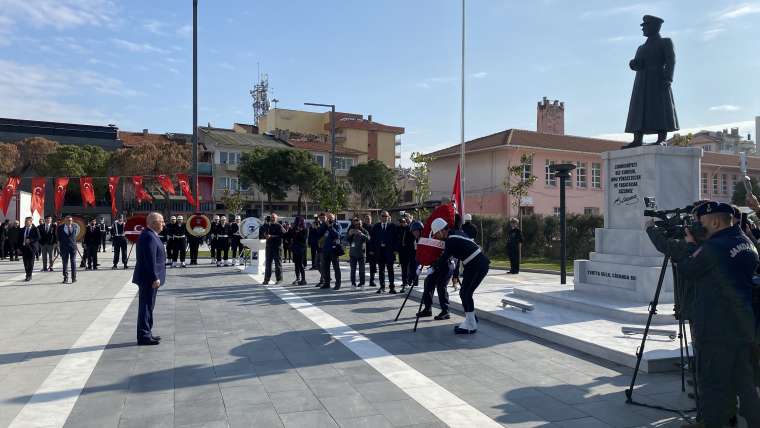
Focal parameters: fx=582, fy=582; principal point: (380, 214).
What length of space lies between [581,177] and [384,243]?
34.7m

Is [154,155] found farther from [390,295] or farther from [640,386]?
[640,386]

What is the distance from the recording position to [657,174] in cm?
1084

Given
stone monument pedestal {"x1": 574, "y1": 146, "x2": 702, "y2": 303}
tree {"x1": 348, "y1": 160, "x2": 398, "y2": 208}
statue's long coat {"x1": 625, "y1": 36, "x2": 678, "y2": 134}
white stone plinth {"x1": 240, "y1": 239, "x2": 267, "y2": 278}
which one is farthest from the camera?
tree {"x1": 348, "y1": 160, "x2": 398, "y2": 208}

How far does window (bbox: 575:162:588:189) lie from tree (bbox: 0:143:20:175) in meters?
44.8

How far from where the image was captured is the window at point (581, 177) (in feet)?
146

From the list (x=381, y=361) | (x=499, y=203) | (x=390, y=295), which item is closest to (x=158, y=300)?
(x=390, y=295)

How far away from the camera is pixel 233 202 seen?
5362 cm

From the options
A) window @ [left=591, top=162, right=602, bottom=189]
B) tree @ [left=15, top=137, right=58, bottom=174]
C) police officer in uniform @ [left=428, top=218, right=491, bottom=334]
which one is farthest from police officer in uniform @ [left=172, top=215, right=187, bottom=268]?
tree @ [left=15, top=137, right=58, bottom=174]

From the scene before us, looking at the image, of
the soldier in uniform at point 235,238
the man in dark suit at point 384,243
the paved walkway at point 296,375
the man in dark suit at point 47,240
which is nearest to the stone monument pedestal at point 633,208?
the paved walkway at point 296,375

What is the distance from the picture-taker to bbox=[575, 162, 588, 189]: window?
1747 inches

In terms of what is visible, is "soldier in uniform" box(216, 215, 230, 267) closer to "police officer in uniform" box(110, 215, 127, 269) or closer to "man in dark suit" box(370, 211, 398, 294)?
"police officer in uniform" box(110, 215, 127, 269)

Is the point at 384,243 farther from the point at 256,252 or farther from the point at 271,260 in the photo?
the point at 256,252

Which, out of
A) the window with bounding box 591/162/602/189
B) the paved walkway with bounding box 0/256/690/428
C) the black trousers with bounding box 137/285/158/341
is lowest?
the paved walkway with bounding box 0/256/690/428

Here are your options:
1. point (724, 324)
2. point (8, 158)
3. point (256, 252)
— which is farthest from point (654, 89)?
point (8, 158)
